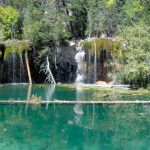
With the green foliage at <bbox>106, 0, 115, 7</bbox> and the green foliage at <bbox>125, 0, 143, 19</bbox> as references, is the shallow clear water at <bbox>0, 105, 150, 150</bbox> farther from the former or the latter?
the green foliage at <bbox>106, 0, 115, 7</bbox>

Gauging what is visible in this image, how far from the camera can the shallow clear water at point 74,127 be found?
8617 mm

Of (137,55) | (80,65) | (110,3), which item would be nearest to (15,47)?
(80,65)

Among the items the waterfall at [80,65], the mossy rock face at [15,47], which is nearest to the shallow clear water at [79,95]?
the waterfall at [80,65]

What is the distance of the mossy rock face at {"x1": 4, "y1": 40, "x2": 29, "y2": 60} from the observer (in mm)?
30891

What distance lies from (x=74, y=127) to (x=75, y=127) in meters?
0.05

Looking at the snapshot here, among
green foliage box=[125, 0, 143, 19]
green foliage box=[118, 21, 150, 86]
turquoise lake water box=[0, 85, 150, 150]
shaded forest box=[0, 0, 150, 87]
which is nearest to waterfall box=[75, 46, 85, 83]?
shaded forest box=[0, 0, 150, 87]

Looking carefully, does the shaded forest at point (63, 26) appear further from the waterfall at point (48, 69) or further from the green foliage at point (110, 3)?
the waterfall at point (48, 69)

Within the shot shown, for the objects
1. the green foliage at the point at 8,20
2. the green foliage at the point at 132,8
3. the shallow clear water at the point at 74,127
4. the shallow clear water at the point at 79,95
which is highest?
the green foliage at the point at 132,8

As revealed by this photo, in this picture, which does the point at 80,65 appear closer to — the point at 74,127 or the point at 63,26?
the point at 63,26

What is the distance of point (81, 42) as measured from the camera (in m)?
31.4

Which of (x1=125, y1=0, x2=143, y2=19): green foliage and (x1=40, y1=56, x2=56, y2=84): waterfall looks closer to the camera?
(x1=40, y1=56, x2=56, y2=84): waterfall

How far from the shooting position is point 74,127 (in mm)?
10688

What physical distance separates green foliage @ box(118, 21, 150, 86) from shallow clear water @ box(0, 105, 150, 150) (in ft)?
23.8

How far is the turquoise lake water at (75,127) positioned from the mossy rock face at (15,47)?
54.9 ft
